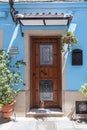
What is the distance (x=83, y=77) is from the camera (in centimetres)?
929

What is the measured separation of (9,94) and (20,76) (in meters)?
0.77

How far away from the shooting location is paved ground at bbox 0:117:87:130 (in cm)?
817

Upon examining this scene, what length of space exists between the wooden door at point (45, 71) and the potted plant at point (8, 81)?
857 millimetres

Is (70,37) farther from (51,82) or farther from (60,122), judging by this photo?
(60,122)

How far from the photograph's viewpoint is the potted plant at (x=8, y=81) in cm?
873

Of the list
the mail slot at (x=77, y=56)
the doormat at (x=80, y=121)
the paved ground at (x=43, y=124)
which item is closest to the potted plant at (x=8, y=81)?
the paved ground at (x=43, y=124)

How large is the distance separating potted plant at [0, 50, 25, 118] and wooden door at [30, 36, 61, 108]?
2.81 ft

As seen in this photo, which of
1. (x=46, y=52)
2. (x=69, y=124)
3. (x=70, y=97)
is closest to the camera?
(x=69, y=124)

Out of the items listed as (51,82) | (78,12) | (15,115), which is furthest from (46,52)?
(15,115)

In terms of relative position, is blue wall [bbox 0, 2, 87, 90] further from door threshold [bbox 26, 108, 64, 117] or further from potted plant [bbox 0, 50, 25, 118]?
door threshold [bbox 26, 108, 64, 117]

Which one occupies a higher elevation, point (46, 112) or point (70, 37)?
point (70, 37)

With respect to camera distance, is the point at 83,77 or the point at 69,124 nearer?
the point at 69,124

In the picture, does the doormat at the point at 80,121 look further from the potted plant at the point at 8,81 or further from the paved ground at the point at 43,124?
the potted plant at the point at 8,81

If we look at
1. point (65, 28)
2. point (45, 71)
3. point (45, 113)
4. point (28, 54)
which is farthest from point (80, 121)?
point (65, 28)
